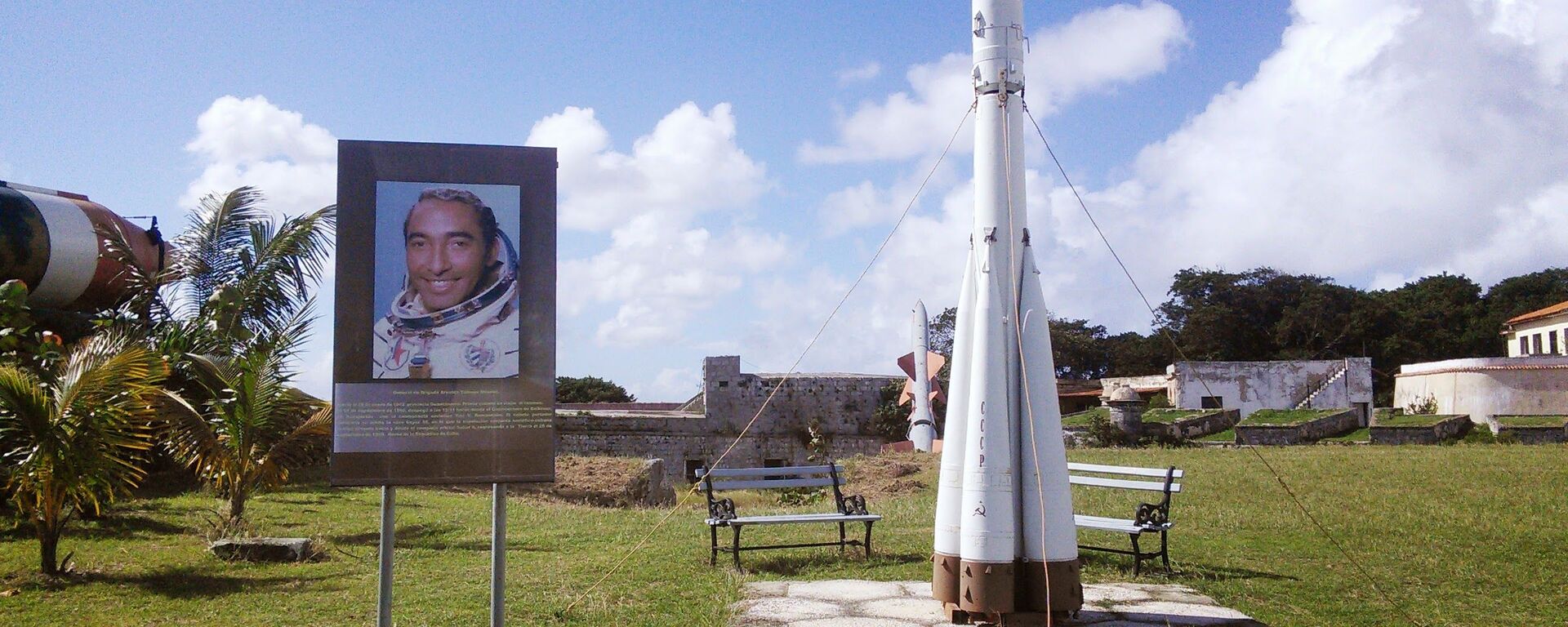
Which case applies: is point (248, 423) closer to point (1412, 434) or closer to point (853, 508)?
point (853, 508)

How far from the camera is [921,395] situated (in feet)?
76.2

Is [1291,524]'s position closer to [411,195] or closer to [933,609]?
[933,609]

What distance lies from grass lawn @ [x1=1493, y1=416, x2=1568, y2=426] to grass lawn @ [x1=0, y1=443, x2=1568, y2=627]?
1035 centimetres

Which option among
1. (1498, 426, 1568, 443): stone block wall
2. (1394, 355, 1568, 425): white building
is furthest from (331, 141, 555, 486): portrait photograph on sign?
(1394, 355, 1568, 425): white building

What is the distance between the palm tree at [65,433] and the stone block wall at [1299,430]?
65.2ft

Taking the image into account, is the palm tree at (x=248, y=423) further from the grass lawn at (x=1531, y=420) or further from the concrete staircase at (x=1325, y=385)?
the concrete staircase at (x=1325, y=385)

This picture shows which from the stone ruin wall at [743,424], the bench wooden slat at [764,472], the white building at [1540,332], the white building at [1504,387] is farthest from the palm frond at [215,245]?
the white building at [1540,332]

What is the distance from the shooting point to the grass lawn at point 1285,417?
23844 millimetres

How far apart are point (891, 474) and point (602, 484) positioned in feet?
14.6

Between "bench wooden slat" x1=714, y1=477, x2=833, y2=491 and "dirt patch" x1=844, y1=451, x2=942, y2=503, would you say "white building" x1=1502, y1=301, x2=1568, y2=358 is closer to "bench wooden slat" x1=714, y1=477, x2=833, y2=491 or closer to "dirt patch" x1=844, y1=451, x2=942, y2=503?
"dirt patch" x1=844, y1=451, x2=942, y2=503

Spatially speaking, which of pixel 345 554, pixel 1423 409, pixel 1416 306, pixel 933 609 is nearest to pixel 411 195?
pixel 933 609

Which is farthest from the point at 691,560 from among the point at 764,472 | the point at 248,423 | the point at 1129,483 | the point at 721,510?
the point at 248,423

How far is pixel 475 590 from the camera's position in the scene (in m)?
7.17

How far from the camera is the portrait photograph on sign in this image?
16.9 feet
